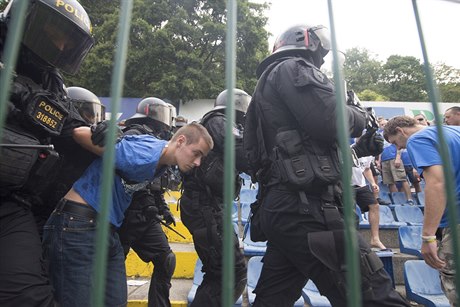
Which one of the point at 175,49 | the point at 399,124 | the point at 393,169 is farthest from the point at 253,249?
the point at 175,49

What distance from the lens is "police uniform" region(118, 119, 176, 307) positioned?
2.89 metres

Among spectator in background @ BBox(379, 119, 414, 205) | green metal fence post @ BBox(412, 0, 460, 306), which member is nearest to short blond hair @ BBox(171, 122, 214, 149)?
green metal fence post @ BBox(412, 0, 460, 306)

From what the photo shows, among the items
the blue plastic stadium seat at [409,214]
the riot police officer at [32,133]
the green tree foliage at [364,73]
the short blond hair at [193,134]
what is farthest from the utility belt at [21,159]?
the green tree foliage at [364,73]

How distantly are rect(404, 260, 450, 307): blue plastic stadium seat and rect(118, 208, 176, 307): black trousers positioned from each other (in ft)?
6.66

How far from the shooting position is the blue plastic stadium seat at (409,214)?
5410 millimetres

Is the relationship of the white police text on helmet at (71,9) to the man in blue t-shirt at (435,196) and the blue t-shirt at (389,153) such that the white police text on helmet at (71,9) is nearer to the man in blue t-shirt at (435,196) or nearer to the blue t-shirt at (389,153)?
the man in blue t-shirt at (435,196)

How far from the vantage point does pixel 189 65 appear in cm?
1681

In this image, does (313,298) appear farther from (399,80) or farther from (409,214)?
(399,80)

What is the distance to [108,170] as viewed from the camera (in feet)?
2.50

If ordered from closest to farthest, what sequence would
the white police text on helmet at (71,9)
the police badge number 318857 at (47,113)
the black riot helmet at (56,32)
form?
the police badge number 318857 at (47,113)
the black riot helmet at (56,32)
the white police text on helmet at (71,9)

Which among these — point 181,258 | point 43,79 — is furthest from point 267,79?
point 181,258

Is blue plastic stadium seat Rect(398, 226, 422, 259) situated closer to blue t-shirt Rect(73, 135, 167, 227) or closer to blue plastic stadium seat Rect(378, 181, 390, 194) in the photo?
blue t-shirt Rect(73, 135, 167, 227)

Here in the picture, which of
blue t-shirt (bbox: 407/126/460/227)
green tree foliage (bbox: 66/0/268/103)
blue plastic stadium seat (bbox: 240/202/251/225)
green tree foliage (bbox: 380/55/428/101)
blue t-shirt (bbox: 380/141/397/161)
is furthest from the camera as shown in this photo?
green tree foliage (bbox: 380/55/428/101)

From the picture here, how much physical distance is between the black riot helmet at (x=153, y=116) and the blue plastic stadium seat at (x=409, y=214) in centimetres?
372
